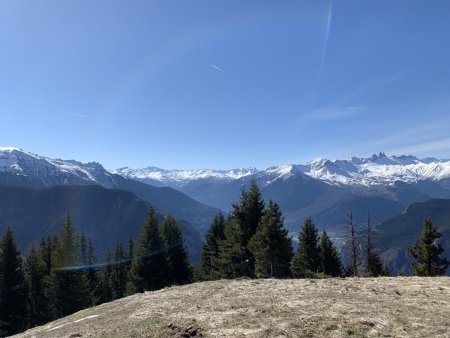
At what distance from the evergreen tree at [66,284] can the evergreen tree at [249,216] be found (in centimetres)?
2463

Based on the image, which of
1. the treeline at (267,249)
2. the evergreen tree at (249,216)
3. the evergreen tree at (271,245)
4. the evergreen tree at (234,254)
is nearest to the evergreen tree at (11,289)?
the treeline at (267,249)

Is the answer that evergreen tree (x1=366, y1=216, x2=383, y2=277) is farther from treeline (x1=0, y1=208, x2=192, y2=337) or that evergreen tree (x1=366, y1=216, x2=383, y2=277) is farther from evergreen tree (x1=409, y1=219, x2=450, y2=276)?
treeline (x1=0, y1=208, x2=192, y2=337)

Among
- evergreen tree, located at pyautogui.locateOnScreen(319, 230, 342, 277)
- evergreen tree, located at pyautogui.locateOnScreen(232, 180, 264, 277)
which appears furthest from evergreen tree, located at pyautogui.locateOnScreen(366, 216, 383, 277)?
evergreen tree, located at pyautogui.locateOnScreen(232, 180, 264, 277)

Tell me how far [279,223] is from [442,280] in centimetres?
1850

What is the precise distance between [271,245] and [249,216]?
8602mm

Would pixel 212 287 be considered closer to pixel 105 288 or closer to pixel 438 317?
pixel 438 317

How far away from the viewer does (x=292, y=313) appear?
17922mm

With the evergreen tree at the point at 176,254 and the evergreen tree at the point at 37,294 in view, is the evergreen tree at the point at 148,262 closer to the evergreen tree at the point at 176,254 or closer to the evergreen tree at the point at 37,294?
the evergreen tree at the point at 176,254

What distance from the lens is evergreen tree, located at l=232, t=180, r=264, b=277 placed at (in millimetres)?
48656

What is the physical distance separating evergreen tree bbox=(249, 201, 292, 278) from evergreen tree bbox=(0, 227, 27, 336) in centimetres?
3604

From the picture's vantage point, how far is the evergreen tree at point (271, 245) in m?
41.0

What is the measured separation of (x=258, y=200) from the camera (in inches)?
1949

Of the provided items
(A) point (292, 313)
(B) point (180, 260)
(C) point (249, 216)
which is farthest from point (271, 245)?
(B) point (180, 260)

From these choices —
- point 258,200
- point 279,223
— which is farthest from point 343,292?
point 258,200
